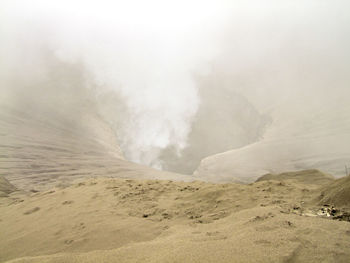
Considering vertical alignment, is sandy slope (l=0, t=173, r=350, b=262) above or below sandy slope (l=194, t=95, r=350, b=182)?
below

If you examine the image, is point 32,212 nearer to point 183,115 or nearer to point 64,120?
point 64,120

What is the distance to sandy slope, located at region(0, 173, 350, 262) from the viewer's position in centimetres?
184

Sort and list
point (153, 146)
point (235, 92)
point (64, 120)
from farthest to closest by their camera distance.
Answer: point (235, 92) < point (153, 146) < point (64, 120)

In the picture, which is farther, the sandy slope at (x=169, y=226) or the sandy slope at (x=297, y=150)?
the sandy slope at (x=297, y=150)

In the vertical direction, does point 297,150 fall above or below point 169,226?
above

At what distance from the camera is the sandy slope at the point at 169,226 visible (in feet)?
6.03

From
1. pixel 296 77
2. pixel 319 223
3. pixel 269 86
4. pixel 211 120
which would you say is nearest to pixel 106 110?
pixel 211 120

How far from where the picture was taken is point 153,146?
17.1m

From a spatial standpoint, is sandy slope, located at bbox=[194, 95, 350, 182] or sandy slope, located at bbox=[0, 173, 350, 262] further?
sandy slope, located at bbox=[194, 95, 350, 182]

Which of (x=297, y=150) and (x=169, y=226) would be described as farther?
(x=297, y=150)

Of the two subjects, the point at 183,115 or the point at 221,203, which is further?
the point at 183,115

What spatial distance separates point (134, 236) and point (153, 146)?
565 inches

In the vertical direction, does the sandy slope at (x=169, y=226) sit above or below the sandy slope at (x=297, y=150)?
below

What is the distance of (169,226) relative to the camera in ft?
9.86
